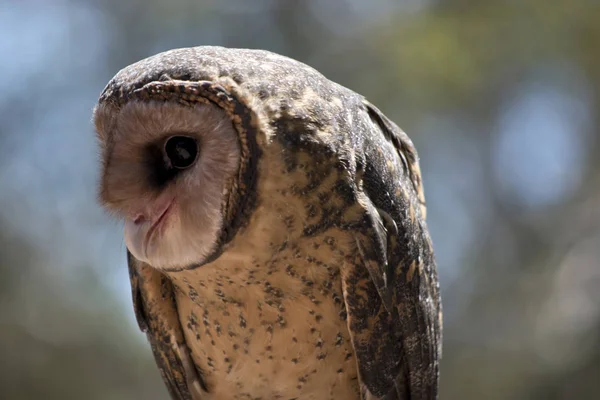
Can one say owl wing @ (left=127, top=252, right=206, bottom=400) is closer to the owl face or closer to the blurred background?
the owl face

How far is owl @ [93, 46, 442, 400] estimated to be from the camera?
1.49 m

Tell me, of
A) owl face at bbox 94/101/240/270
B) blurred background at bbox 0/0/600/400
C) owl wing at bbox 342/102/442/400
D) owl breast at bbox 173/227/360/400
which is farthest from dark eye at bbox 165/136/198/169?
blurred background at bbox 0/0/600/400

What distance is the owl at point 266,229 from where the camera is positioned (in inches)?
58.5

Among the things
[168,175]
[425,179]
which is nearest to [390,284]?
[168,175]

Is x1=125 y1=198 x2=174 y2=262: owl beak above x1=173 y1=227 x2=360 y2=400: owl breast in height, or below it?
above

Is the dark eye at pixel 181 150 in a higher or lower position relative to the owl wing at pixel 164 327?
higher

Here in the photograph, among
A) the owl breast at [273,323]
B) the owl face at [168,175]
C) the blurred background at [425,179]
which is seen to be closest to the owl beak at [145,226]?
the owl face at [168,175]

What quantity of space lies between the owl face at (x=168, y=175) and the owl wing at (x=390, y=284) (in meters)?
0.36

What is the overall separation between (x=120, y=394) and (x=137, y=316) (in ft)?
18.5

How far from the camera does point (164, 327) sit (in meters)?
1.94

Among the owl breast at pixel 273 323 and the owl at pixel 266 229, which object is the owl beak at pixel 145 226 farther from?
the owl breast at pixel 273 323

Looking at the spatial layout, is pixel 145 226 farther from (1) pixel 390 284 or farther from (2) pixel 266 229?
(1) pixel 390 284

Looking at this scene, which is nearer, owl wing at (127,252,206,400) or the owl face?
the owl face

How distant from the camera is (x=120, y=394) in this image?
7164 mm
